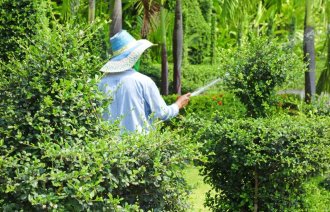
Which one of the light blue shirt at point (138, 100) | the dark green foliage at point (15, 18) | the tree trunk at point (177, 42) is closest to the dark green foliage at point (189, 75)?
the tree trunk at point (177, 42)

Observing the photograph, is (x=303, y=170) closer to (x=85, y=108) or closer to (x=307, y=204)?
(x=307, y=204)

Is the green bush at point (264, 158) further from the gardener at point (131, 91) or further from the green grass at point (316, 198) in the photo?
the gardener at point (131, 91)

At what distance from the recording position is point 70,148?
393 centimetres

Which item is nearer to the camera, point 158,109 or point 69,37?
point 69,37

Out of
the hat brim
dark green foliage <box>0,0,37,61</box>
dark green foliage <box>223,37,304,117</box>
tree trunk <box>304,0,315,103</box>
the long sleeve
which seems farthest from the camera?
tree trunk <box>304,0,315,103</box>

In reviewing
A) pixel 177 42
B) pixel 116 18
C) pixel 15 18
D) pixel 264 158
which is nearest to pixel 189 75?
pixel 177 42

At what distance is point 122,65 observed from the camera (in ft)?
20.1

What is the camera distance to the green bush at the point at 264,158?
19.6ft

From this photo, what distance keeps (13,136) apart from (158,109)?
1968 millimetres

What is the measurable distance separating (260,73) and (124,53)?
52.1 inches

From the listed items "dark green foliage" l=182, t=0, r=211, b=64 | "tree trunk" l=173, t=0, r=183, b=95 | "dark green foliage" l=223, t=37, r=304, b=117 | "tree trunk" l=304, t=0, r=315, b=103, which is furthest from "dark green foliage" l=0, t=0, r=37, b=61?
"dark green foliage" l=182, t=0, r=211, b=64

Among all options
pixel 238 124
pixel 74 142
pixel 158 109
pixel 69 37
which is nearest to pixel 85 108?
pixel 74 142

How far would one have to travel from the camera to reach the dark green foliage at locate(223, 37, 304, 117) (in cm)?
664

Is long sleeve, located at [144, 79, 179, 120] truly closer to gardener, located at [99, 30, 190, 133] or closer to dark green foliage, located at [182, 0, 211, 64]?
gardener, located at [99, 30, 190, 133]
